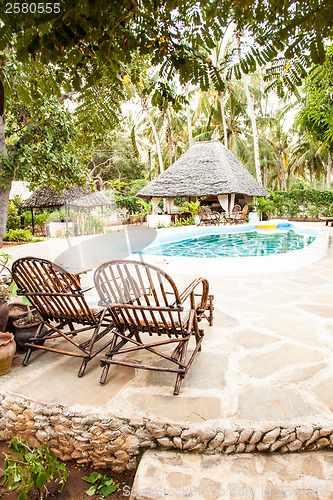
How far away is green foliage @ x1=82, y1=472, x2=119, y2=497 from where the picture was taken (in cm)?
192

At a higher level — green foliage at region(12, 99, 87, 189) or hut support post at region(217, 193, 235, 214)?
green foliage at region(12, 99, 87, 189)

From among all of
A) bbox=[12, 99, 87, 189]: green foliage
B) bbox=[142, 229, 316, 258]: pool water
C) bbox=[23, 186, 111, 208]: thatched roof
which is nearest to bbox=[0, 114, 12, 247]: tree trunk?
bbox=[12, 99, 87, 189]: green foliage

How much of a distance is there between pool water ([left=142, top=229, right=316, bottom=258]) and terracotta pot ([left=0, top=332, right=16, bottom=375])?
23.3ft

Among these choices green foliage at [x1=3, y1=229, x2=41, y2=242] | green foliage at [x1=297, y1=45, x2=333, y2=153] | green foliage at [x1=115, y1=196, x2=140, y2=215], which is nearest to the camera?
green foliage at [x1=297, y1=45, x2=333, y2=153]

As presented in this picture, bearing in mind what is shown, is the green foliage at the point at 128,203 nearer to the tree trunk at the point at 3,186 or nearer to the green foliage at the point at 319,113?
the green foliage at the point at 319,113

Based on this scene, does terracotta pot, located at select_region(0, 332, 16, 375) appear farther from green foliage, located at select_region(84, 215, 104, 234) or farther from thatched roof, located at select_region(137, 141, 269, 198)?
thatched roof, located at select_region(137, 141, 269, 198)

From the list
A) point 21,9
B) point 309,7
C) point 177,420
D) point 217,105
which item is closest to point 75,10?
point 21,9

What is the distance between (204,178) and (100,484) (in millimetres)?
16509

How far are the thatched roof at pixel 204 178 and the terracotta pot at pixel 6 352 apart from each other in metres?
14.6

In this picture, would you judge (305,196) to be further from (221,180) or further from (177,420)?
(177,420)

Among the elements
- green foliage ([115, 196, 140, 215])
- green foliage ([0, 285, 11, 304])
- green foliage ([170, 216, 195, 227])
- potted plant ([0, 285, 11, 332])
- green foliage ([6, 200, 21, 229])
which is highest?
green foliage ([115, 196, 140, 215])

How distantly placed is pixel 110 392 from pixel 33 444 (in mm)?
686

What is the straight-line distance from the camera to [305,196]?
17375 mm

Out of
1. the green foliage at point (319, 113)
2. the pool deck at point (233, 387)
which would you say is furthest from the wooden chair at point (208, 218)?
the pool deck at point (233, 387)
